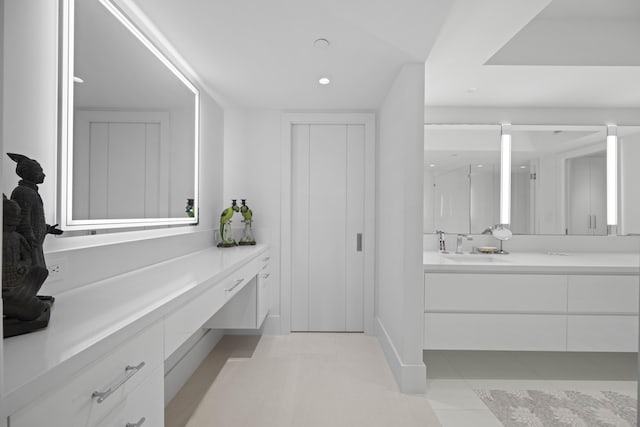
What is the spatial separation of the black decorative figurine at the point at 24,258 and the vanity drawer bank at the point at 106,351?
47 millimetres

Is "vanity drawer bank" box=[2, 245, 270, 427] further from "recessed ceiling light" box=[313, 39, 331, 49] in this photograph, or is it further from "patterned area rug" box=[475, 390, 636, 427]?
"patterned area rug" box=[475, 390, 636, 427]


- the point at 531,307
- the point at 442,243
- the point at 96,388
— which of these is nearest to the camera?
the point at 96,388

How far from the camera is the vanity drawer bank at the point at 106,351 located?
2.31 ft

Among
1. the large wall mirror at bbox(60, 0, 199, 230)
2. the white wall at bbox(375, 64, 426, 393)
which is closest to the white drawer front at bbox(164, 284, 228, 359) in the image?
the large wall mirror at bbox(60, 0, 199, 230)

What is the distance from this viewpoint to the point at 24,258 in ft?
3.03

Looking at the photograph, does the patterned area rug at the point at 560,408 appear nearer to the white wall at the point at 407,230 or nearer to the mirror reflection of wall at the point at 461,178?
the white wall at the point at 407,230

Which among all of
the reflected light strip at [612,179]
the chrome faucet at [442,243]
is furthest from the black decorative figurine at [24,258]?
the reflected light strip at [612,179]

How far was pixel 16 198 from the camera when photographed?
37.5 inches

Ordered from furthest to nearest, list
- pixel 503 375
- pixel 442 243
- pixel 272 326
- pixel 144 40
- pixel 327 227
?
1. pixel 327 227
2. pixel 272 326
3. pixel 442 243
4. pixel 503 375
5. pixel 144 40

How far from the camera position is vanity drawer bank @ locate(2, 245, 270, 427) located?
0.70 m

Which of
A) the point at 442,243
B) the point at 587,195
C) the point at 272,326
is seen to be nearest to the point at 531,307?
the point at 442,243

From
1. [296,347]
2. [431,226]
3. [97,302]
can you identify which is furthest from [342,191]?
[97,302]

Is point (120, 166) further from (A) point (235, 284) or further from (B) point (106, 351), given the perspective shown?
(B) point (106, 351)

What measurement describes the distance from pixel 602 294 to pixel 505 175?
3.95 feet
